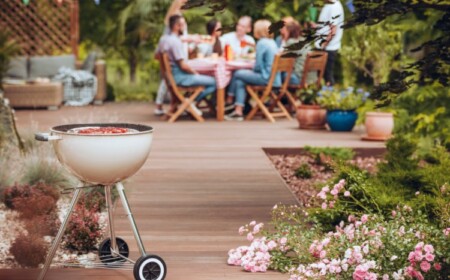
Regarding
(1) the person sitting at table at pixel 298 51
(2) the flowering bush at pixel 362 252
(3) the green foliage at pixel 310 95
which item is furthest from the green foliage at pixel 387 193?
(1) the person sitting at table at pixel 298 51

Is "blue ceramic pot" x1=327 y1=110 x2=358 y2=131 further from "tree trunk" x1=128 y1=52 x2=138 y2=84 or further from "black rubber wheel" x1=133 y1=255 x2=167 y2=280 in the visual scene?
"tree trunk" x1=128 y1=52 x2=138 y2=84

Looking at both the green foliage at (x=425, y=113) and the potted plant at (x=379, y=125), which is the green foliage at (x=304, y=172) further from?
the potted plant at (x=379, y=125)

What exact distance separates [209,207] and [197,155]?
2.43 metres

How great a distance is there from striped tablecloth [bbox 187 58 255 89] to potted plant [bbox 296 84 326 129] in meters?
1.08

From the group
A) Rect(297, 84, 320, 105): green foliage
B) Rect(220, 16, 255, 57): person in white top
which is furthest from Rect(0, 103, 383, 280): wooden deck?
Rect(220, 16, 255, 57): person in white top

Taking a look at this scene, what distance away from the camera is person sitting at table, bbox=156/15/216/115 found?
10.3 meters

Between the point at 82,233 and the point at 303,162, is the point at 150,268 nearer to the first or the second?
the point at 82,233

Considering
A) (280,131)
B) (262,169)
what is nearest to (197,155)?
(262,169)

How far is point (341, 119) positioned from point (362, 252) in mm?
6327

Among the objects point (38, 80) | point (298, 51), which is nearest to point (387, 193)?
point (298, 51)

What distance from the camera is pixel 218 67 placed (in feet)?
35.0

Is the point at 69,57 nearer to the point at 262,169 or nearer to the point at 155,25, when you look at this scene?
the point at 155,25

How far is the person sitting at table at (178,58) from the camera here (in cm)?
1033

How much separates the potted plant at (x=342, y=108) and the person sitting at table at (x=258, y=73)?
1.11 metres
